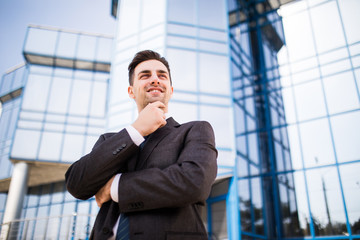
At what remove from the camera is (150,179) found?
1522 mm

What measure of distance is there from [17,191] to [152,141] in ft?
59.7

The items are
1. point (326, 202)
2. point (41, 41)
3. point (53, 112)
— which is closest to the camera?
point (326, 202)

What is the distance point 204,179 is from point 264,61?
16.4 m

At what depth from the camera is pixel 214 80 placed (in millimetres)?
13883

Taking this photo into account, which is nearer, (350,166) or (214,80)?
(350,166)

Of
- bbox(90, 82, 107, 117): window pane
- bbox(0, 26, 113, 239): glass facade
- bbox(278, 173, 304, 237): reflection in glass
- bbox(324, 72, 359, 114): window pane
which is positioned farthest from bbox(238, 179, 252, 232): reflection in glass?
bbox(90, 82, 107, 117): window pane

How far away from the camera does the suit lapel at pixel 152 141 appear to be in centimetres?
174

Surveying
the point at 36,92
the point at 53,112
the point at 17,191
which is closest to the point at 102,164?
the point at 17,191

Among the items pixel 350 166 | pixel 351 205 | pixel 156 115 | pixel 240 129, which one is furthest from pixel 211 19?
pixel 156 115

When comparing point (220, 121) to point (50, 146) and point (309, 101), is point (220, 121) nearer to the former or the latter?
point (309, 101)

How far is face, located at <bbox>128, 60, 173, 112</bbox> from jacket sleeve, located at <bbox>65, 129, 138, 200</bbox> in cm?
45

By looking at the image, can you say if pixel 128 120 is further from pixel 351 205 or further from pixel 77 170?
pixel 77 170

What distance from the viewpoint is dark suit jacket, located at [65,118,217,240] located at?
1.49 m

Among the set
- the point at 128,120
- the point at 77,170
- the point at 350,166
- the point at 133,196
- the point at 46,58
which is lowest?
the point at 133,196
